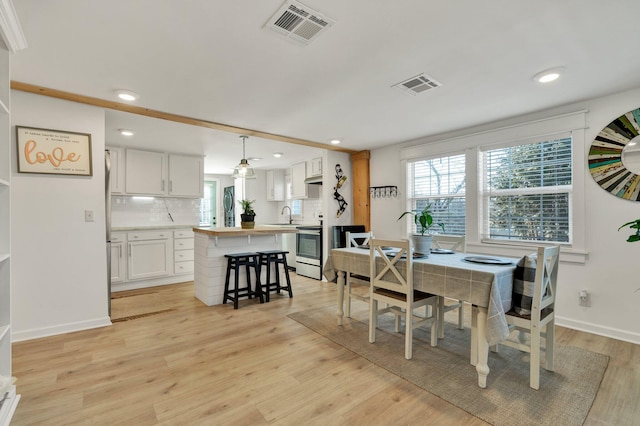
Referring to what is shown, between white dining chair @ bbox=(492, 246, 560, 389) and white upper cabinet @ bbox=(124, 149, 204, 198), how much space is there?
16.5 feet

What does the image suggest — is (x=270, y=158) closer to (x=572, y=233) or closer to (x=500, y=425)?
(x=572, y=233)

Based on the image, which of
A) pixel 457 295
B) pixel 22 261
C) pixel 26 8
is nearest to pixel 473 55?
pixel 457 295

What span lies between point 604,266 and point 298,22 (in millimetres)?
3453

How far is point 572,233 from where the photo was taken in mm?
3090

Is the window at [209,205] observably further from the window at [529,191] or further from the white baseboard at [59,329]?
the window at [529,191]

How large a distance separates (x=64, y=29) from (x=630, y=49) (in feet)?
12.2

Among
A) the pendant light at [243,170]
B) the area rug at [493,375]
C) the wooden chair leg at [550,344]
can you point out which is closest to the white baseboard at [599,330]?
the area rug at [493,375]

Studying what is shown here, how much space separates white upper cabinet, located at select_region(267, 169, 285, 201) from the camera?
23.9 ft

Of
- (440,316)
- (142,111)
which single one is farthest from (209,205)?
(440,316)

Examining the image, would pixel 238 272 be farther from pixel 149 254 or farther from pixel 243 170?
pixel 149 254

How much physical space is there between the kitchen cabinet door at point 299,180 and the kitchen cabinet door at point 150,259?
2.49 m

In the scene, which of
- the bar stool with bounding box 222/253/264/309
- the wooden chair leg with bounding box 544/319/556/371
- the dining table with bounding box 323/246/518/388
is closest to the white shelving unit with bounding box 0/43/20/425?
the bar stool with bounding box 222/253/264/309

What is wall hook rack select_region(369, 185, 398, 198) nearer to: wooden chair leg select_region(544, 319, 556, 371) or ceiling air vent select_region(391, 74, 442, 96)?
ceiling air vent select_region(391, 74, 442, 96)

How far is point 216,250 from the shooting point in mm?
3855
